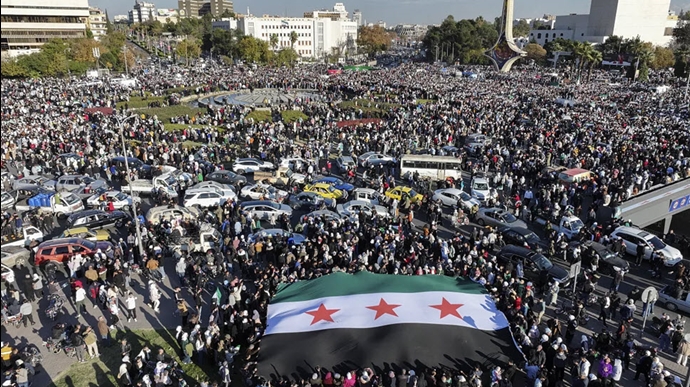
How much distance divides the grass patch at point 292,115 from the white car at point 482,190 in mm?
23393

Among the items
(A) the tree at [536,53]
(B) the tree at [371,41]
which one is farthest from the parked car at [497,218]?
(B) the tree at [371,41]

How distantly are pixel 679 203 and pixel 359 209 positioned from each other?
17.2m

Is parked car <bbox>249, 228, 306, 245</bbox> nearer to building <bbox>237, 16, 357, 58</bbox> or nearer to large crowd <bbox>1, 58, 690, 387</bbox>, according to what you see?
large crowd <bbox>1, 58, 690, 387</bbox>

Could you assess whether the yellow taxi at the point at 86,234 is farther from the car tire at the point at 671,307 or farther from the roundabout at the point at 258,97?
the roundabout at the point at 258,97

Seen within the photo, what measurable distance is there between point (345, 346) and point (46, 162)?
26.7m

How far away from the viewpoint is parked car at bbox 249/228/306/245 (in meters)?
19.8

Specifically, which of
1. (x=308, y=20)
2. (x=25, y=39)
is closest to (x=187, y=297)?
(x=25, y=39)

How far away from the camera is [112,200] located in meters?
24.4

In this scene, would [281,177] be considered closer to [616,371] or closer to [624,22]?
[616,371]

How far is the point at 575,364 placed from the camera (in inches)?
476

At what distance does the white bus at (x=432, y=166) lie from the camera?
2952 centimetres

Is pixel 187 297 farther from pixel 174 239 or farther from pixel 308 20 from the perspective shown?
pixel 308 20

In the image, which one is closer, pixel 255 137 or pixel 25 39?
pixel 255 137

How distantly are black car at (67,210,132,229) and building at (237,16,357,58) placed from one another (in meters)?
127
